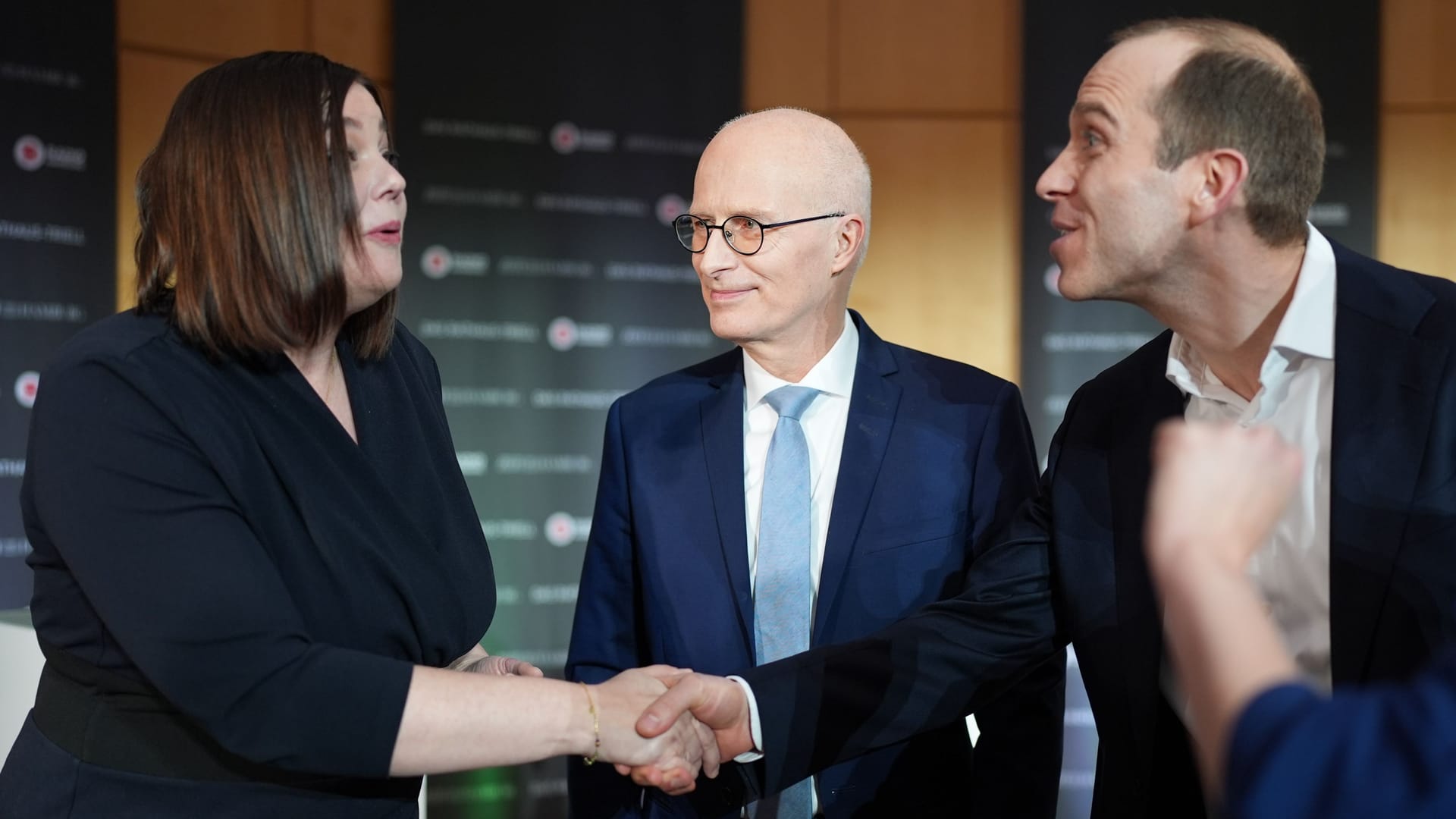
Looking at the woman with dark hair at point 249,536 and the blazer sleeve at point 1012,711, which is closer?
the woman with dark hair at point 249,536

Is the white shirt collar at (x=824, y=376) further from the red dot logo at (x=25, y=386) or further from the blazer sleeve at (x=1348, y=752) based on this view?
the red dot logo at (x=25, y=386)

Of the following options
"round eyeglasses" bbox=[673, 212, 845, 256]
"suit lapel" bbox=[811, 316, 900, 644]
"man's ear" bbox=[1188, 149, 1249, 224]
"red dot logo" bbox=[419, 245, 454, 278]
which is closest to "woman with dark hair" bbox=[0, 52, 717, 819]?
"suit lapel" bbox=[811, 316, 900, 644]

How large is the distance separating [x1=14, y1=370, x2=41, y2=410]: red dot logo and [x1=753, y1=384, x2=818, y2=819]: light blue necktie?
2743 mm

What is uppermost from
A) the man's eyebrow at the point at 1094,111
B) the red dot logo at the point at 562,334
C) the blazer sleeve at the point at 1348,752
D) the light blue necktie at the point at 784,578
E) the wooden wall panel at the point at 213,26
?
the wooden wall panel at the point at 213,26

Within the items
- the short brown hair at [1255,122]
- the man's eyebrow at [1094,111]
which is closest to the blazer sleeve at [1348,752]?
the short brown hair at [1255,122]

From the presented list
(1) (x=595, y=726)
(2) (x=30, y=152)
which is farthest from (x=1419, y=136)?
(2) (x=30, y=152)

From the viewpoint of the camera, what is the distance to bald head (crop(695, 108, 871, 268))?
229cm

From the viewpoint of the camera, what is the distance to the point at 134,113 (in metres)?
4.37

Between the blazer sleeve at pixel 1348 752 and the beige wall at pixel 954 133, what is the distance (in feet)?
14.1

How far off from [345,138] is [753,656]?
1.11 metres

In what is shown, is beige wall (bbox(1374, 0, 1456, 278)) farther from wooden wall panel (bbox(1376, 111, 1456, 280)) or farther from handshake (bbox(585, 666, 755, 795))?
handshake (bbox(585, 666, 755, 795))

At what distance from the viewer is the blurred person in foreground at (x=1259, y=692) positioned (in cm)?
82

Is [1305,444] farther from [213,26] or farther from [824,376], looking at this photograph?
[213,26]

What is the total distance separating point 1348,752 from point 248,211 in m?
1.41
